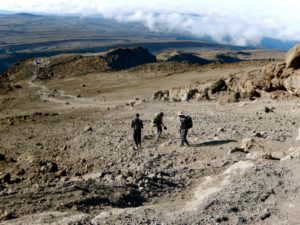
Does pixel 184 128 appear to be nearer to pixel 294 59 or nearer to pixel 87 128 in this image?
pixel 87 128

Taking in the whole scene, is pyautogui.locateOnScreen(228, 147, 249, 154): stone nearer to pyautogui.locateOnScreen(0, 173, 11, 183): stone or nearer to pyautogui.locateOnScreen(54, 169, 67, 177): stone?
pyautogui.locateOnScreen(54, 169, 67, 177): stone

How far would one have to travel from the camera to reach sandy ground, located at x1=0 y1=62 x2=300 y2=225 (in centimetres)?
1088

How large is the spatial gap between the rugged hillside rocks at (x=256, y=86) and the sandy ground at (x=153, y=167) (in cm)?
130

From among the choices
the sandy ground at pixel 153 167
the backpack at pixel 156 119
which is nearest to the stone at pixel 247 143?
the sandy ground at pixel 153 167

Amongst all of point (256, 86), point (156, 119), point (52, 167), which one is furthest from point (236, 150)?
point (256, 86)

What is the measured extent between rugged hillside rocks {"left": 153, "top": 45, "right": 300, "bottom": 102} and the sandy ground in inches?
51.3

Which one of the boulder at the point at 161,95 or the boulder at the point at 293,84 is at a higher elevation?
the boulder at the point at 293,84

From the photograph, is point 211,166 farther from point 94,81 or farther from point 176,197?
point 94,81

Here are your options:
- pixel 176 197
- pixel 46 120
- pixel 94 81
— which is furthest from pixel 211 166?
pixel 94 81

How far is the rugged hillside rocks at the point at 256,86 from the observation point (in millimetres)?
27984

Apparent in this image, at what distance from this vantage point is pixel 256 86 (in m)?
30.4

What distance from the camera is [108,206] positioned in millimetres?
11578

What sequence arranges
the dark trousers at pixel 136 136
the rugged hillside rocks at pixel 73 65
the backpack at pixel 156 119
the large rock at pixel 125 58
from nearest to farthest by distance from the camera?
the dark trousers at pixel 136 136
the backpack at pixel 156 119
the rugged hillside rocks at pixel 73 65
the large rock at pixel 125 58

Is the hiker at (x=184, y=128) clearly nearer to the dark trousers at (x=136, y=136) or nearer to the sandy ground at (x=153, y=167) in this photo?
the sandy ground at (x=153, y=167)
